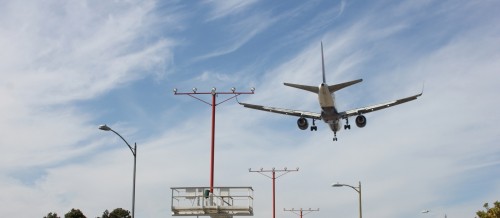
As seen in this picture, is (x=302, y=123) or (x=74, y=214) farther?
(x=74, y=214)

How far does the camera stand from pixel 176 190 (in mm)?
36375

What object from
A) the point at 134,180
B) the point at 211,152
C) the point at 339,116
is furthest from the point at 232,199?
the point at 339,116

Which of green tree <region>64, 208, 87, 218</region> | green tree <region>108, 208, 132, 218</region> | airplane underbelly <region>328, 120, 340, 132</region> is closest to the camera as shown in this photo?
airplane underbelly <region>328, 120, 340, 132</region>

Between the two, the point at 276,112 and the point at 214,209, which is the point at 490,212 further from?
the point at 214,209

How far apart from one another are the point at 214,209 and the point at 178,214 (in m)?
2.17

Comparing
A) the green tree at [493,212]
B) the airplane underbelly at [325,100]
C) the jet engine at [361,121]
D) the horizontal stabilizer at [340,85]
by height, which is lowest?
the green tree at [493,212]

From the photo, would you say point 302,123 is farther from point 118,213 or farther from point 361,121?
point 118,213

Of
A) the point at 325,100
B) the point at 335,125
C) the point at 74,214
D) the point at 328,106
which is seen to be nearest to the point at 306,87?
the point at 325,100

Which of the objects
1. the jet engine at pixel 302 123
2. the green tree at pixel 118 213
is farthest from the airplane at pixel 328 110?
the green tree at pixel 118 213

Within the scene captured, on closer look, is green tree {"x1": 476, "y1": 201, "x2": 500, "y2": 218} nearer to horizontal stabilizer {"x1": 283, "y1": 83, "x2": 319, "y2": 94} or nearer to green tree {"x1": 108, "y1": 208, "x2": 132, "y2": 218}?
horizontal stabilizer {"x1": 283, "y1": 83, "x2": 319, "y2": 94}

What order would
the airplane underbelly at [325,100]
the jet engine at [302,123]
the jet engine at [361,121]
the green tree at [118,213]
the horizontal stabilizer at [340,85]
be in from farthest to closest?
the green tree at [118,213] → the jet engine at [302,123] → the jet engine at [361,121] → the airplane underbelly at [325,100] → the horizontal stabilizer at [340,85]

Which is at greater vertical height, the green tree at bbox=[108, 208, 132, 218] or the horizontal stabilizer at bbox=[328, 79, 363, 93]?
the horizontal stabilizer at bbox=[328, 79, 363, 93]

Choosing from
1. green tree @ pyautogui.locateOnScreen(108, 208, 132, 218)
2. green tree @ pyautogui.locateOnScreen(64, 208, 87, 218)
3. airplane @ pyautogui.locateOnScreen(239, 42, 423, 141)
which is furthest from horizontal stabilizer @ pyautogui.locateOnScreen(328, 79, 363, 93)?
green tree @ pyautogui.locateOnScreen(108, 208, 132, 218)

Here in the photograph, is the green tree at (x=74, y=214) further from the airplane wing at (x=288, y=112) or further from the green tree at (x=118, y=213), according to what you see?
the airplane wing at (x=288, y=112)
